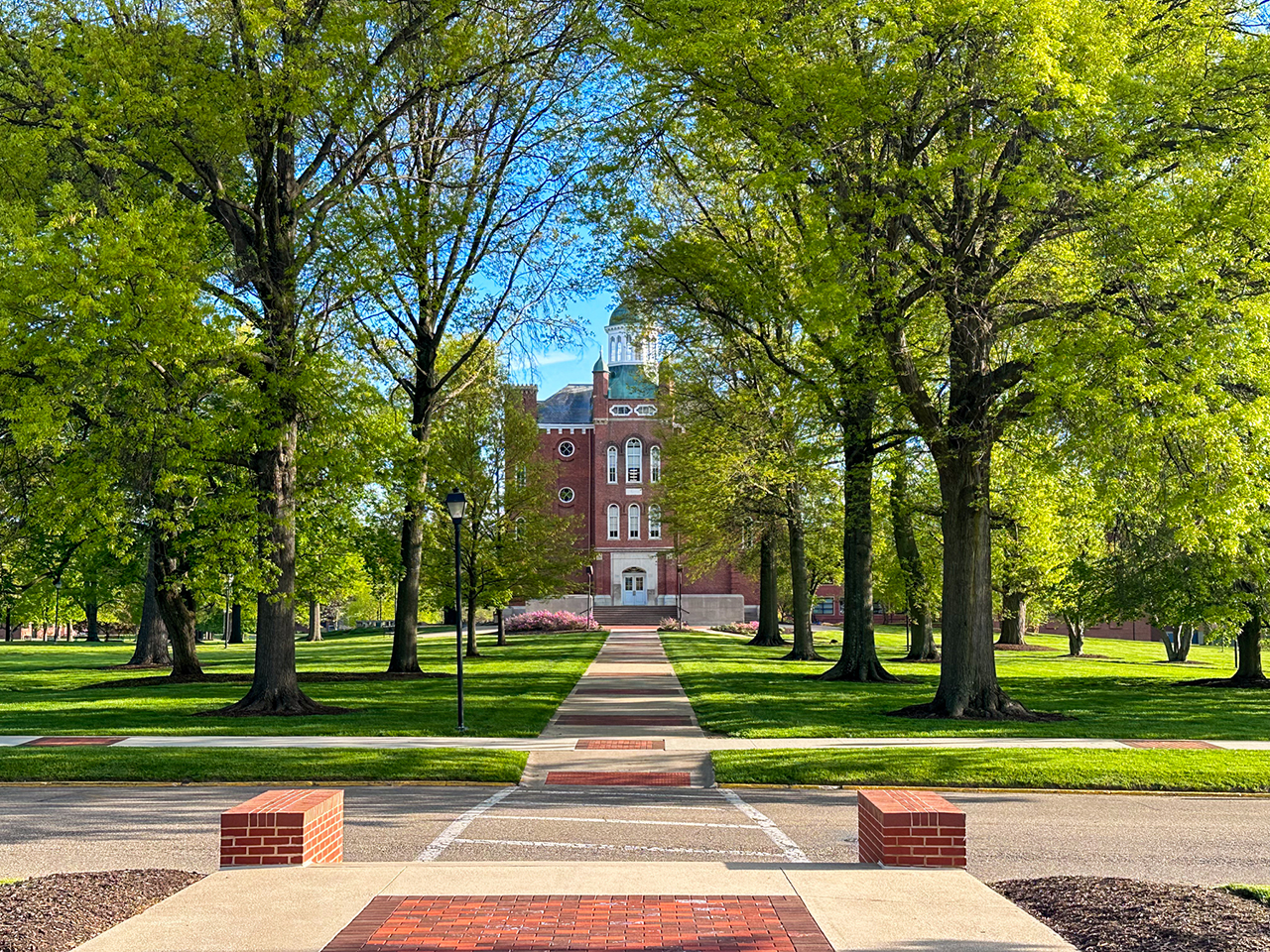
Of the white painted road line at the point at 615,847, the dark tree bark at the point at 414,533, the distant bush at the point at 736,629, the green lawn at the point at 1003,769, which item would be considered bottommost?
the distant bush at the point at 736,629

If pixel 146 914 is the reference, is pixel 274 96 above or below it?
above

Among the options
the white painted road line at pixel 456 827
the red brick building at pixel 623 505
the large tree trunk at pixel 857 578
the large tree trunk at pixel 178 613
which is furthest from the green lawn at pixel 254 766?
the red brick building at pixel 623 505

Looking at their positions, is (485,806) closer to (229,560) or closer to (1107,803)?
(1107,803)

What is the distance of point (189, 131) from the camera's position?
19734 millimetres

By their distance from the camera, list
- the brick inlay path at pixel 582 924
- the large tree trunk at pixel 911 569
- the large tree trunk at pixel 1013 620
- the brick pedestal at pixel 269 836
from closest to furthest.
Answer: the brick inlay path at pixel 582 924 → the brick pedestal at pixel 269 836 → the large tree trunk at pixel 911 569 → the large tree trunk at pixel 1013 620

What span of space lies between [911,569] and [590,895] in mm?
29759

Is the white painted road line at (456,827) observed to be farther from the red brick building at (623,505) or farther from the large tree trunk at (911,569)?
the red brick building at (623,505)

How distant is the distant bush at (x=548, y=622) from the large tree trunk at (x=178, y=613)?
1303 inches

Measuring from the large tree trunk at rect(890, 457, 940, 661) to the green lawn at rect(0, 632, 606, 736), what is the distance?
983 cm

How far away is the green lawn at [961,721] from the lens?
60.6 ft

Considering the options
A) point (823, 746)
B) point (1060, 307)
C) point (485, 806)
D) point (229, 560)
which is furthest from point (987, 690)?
point (229, 560)

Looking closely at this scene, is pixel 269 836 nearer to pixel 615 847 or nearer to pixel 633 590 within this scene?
pixel 615 847

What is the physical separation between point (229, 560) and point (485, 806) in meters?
9.53

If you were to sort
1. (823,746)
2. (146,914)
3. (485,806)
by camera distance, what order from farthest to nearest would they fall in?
(823,746) < (485,806) < (146,914)
